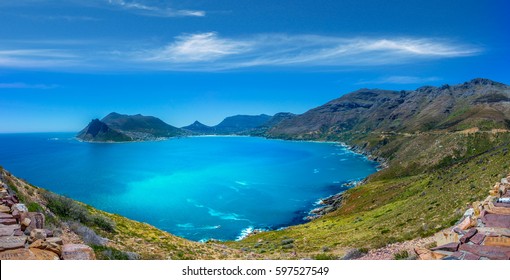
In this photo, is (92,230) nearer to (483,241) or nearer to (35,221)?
(35,221)

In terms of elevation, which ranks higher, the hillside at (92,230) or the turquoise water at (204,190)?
the hillside at (92,230)

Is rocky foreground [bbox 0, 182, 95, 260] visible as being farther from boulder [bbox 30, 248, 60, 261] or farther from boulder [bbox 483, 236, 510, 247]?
boulder [bbox 483, 236, 510, 247]

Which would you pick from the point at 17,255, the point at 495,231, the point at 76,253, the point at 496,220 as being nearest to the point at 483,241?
the point at 495,231

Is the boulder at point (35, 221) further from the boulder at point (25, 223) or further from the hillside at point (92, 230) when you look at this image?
the hillside at point (92, 230)

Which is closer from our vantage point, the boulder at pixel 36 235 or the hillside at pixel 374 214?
the boulder at pixel 36 235

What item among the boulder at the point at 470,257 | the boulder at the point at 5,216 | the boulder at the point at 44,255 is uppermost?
the boulder at the point at 5,216

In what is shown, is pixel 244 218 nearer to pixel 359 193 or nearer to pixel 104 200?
pixel 359 193

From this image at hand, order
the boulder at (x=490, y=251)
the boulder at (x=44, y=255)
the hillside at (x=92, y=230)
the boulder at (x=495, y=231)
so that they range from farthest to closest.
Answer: the hillside at (x=92, y=230) → the boulder at (x=495, y=231) → the boulder at (x=44, y=255) → the boulder at (x=490, y=251)

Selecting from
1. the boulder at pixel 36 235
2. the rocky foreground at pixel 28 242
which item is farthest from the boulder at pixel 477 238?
the boulder at pixel 36 235
